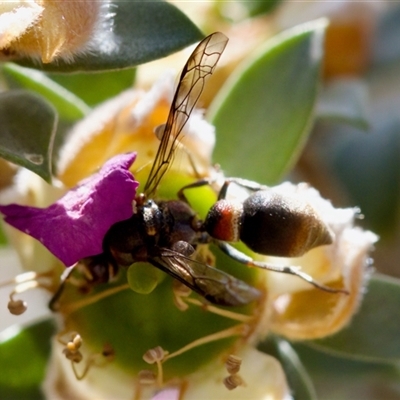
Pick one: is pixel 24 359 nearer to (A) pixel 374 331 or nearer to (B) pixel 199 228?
(B) pixel 199 228

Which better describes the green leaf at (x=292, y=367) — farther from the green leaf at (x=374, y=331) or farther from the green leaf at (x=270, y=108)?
the green leaf at (x=270, y=108)

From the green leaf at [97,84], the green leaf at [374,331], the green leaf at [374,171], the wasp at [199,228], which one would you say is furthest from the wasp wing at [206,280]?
the green leaf at [374,171]

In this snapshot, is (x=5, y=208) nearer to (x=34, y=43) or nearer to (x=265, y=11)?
(x=34, y=43)

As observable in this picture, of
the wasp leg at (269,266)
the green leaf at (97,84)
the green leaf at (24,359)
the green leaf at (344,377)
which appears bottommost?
the green leaf at (344,377)

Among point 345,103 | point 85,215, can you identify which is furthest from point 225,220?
point 345,103

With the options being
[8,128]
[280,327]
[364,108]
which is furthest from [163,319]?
[364,108]

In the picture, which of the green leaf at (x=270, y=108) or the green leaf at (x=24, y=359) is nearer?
the green leaf at (x=24, y=359)
